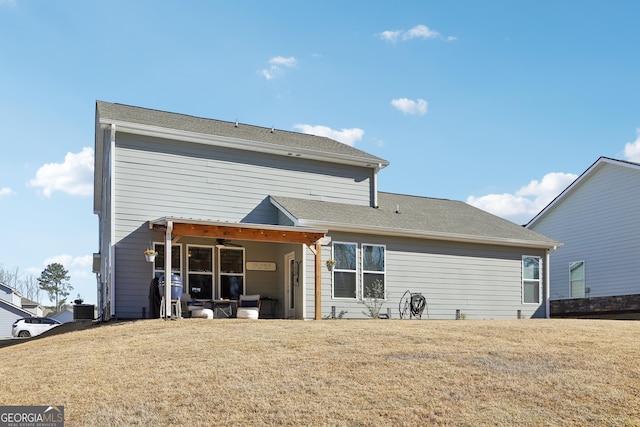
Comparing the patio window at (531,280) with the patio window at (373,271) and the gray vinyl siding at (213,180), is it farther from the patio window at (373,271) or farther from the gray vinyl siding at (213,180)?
the gray vinyl siding at (213,180)

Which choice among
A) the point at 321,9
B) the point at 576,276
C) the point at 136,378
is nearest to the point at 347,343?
the point at 136,378

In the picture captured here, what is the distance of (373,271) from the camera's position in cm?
1892

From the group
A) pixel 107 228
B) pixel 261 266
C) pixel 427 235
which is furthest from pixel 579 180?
pixel 107 228

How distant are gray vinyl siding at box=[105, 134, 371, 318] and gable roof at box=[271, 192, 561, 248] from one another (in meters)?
0.63

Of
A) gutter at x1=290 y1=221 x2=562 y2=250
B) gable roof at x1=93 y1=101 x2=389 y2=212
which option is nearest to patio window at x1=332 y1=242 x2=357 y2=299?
gutter at x1=290 y1=221 x2=562 y2=250

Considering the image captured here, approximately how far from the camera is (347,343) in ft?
37.3

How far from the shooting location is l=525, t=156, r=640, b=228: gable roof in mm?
24406

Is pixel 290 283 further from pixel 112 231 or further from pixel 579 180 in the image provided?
pixel 579 180

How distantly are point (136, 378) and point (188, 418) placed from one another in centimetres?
188

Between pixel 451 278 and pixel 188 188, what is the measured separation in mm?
8438

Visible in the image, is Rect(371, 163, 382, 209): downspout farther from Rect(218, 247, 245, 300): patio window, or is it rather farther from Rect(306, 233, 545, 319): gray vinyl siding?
Rect(218, 247, 245, 300): patio window

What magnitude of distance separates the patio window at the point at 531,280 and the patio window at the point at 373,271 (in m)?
5.52

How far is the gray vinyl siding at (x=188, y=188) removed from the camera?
17.1m

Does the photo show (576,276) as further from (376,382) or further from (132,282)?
(376,382)
